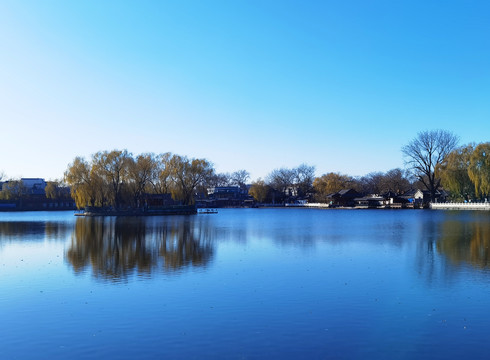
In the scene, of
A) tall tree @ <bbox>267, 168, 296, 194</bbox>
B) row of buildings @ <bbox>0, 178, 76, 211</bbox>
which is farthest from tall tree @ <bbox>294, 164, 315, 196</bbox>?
row of buildings @ <bbox>0, 178, 76, 211</bbox>

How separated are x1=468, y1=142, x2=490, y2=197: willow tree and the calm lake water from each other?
47223 millimetres

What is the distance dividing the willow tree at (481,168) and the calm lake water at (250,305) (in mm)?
47223

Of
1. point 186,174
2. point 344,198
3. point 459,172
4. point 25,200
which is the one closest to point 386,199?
point 344,198

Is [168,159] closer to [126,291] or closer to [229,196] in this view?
[126,291]

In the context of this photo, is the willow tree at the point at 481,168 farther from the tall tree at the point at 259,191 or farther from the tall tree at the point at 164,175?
the tall tree at the point at 259,191

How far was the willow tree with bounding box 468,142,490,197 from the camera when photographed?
6175cm

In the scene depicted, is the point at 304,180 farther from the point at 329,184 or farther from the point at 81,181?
the point at 81,181

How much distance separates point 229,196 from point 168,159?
260 ft

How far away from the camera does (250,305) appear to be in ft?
36.1

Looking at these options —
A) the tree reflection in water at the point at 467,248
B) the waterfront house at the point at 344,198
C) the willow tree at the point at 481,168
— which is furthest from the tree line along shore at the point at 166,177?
the tree reflection in water at the point at 467,248

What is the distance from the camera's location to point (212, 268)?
16.8 meters

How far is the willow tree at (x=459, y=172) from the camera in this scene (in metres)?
69.7

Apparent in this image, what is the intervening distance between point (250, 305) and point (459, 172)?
6781 cm

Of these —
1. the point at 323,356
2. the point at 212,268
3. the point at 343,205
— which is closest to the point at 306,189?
the point at 343,205
